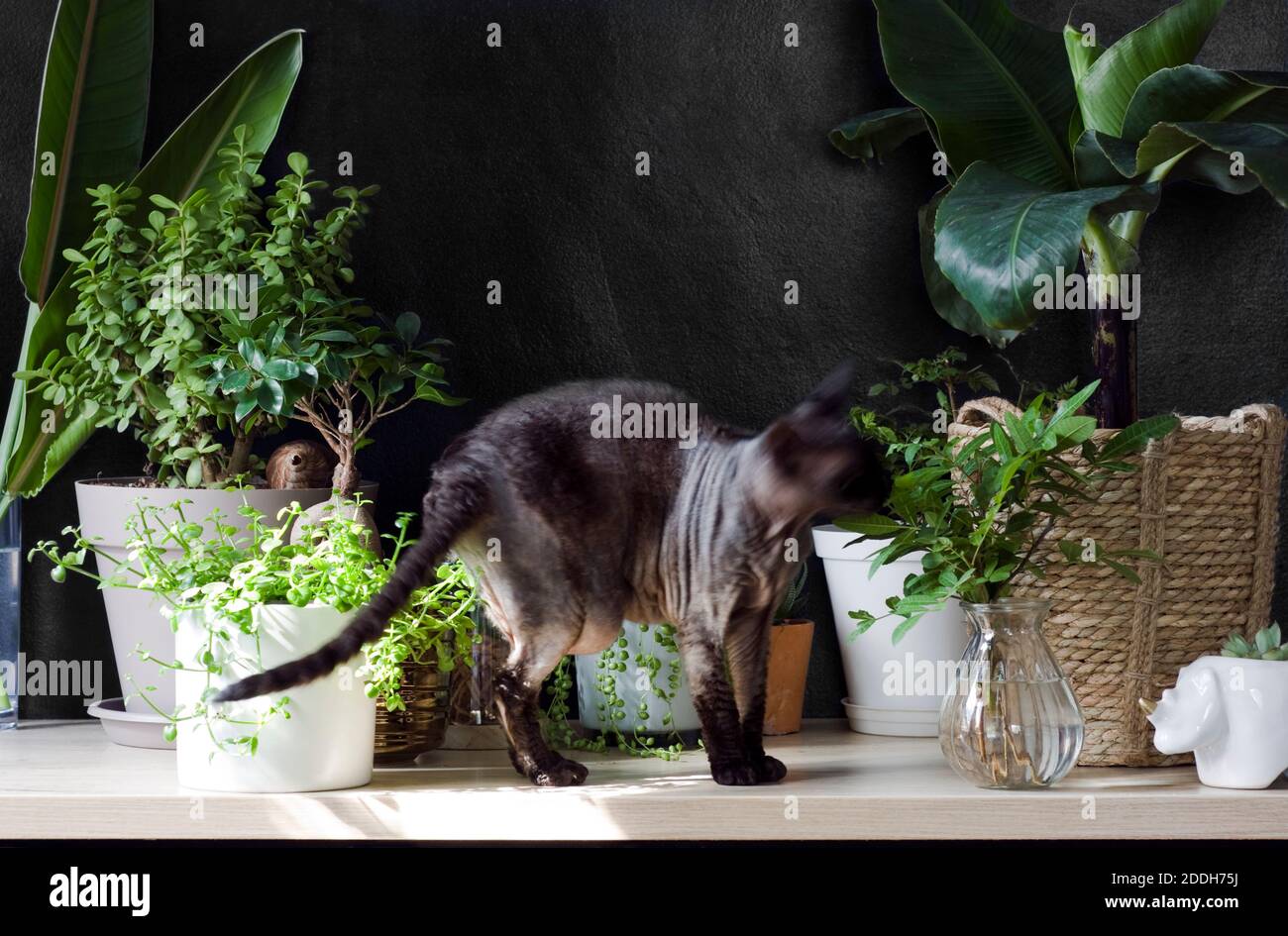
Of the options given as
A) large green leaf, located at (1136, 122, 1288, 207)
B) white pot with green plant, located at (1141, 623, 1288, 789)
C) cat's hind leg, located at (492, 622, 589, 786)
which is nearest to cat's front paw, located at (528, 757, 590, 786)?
cat's hind leg, located at (492, 622, 589, 786)

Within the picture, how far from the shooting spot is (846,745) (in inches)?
50.8

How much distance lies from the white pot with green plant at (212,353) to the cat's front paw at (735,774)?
0.42m

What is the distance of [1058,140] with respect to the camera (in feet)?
4.14

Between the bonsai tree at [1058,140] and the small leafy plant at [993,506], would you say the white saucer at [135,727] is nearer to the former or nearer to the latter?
A: the small leafy plant at [993,506]

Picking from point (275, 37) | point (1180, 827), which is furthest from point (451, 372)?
point (1180, 827)

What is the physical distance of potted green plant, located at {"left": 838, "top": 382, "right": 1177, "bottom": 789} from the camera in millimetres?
1062

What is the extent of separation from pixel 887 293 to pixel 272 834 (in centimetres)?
90

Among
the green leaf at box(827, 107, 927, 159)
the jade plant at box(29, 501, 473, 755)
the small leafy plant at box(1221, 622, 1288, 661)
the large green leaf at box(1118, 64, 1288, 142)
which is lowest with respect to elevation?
the small leafy plant at box(1221, 622, 1288, 661)

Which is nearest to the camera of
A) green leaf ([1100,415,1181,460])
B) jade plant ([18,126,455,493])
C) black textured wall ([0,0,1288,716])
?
green leaf ([1100,415,1181,460])

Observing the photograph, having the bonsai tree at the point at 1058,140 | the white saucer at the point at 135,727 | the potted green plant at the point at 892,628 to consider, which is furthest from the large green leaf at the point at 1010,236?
the white saucer at the point at 135,727

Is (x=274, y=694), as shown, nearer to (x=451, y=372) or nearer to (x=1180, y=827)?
(x=451, y=372)

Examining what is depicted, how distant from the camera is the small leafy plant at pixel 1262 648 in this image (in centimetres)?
109

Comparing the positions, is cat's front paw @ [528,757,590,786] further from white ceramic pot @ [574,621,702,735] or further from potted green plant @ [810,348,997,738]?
potted green plant @ [810,348,997,738]

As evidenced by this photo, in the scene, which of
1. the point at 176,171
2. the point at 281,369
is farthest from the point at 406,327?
the point at 176,171
